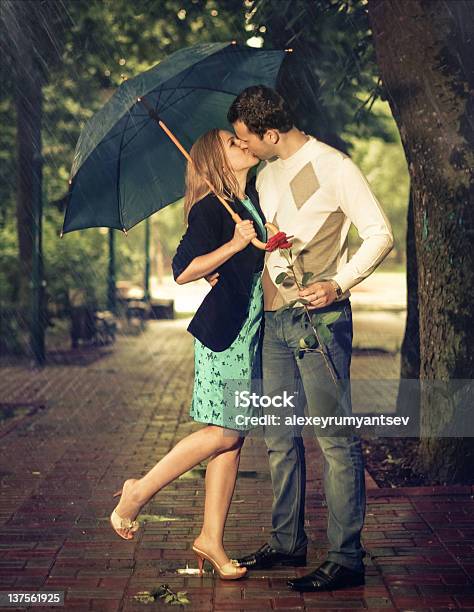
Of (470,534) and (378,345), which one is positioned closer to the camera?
(470,534)

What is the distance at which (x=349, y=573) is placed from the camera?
473 cm

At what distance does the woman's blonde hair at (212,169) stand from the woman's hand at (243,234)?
0.18 m

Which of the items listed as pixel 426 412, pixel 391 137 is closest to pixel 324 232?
pixel 426 412

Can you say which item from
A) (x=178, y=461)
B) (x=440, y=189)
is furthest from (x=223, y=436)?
(x=440, y=189)

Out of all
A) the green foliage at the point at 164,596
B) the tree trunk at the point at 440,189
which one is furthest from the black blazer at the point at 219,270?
the tree trunk at the point at 440,189

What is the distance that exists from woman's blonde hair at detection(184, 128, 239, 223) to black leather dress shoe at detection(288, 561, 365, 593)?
164 cm

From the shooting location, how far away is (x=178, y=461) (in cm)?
479

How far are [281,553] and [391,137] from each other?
17.3 meters

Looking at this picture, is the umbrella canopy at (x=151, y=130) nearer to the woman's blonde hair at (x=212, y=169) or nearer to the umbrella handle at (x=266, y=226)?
the woman's blonde hair at (x=212, y=169)

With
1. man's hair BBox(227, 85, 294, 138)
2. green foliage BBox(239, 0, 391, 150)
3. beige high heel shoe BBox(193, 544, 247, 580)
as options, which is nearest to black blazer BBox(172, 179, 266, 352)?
man's hair BBox(227, 85, 294, 138)

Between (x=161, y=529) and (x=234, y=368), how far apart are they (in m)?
1.53

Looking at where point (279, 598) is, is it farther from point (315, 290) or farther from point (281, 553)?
point (315, 290)

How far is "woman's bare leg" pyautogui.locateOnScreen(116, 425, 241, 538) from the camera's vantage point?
15.6ft

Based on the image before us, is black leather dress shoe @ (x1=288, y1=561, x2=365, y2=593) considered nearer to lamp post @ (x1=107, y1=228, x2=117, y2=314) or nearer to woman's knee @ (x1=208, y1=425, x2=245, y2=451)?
woman's knee @ (x1=208, y1=425, x2=245, y2=451)
